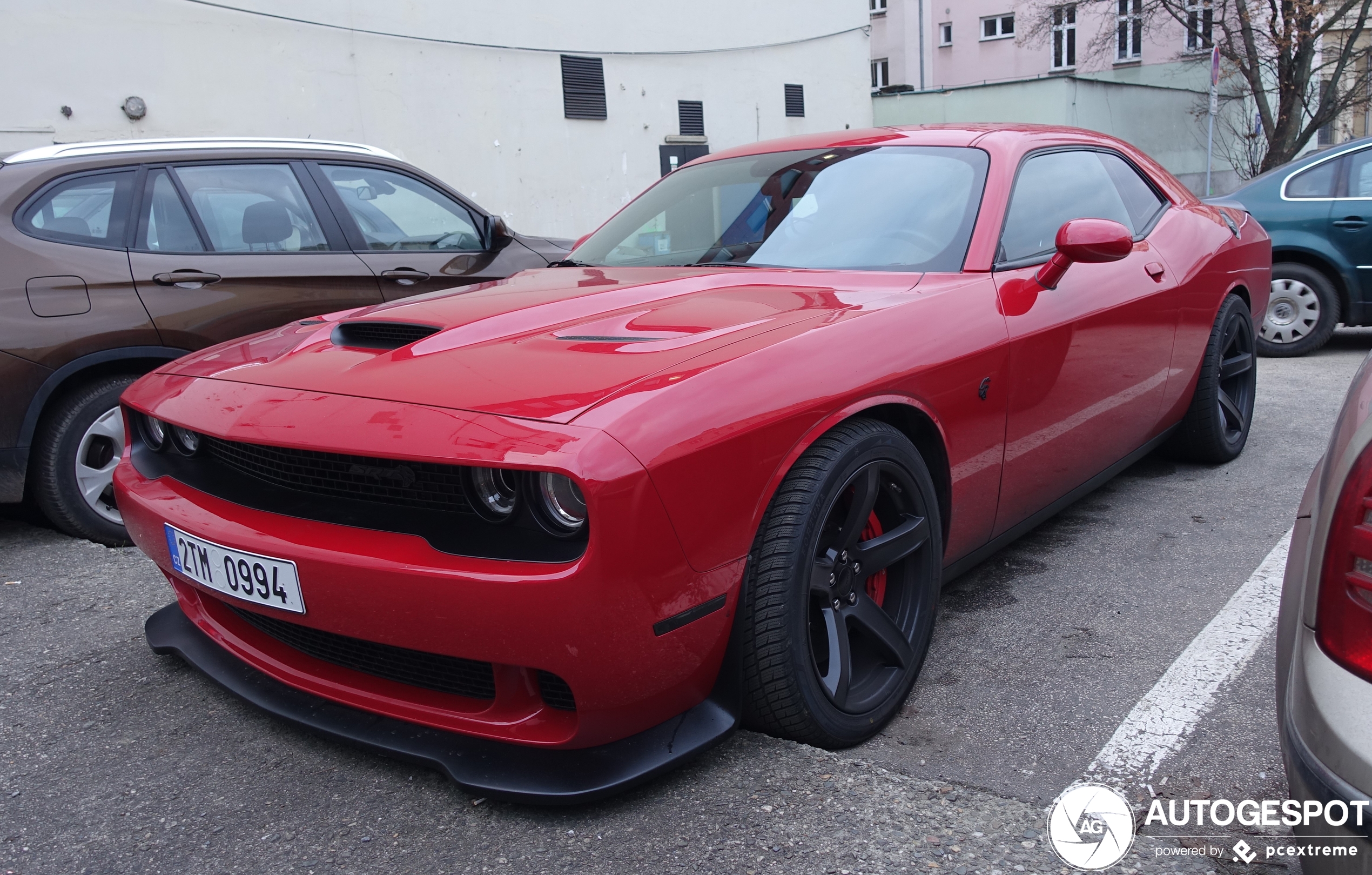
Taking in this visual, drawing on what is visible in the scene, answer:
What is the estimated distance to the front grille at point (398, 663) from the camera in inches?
79.0

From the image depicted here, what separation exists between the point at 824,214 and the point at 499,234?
2.13m

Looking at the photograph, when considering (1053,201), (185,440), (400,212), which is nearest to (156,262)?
(400,212)

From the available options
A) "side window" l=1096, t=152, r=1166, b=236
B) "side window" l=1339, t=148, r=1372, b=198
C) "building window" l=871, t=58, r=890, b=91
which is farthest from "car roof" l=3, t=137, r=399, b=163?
"building window" l=871, t=58, r=890, b=91

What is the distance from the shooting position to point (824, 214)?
3070 mm

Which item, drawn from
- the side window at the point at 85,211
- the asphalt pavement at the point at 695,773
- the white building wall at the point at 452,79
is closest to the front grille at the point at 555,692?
the asphalt pavement at the point at 695,773

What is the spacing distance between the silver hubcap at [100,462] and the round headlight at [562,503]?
2.76 metres

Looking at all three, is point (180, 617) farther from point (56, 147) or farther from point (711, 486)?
point (56, 147)

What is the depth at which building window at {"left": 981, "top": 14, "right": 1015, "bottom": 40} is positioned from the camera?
31.4m

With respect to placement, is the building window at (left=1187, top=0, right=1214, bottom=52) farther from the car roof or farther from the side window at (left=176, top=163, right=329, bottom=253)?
the side window at (left=176, top=163, right=329, bottom=253)

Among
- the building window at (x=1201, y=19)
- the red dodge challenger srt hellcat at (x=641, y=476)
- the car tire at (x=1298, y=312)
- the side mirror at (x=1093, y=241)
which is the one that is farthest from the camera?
the building window at (x=1201, y=19)

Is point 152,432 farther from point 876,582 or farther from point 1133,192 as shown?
point 1133,192

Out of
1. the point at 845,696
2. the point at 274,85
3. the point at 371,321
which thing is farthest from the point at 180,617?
the point at 274,85

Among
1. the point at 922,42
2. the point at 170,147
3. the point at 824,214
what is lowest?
the point at 824,214

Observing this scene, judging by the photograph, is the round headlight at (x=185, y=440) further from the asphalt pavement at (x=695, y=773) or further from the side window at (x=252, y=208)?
the side window at (x=252, y=208)
